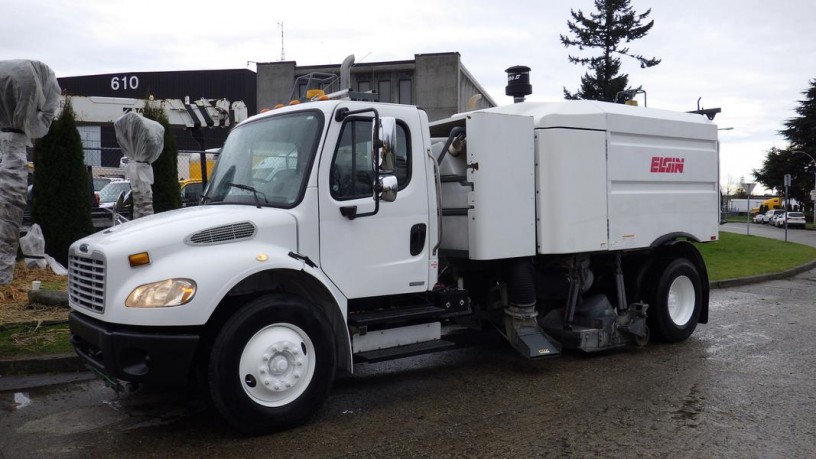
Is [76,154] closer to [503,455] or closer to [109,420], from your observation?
[109,420]

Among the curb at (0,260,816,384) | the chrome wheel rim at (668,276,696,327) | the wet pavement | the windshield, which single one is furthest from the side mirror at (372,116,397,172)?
the chrome wheel rim at (668,276,696,327)

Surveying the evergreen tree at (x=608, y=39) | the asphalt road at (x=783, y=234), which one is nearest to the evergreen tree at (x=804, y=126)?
the asphalt road at (x=783, y=234)

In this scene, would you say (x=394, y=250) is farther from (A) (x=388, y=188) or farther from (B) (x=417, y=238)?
(A) (x=388, y=188)

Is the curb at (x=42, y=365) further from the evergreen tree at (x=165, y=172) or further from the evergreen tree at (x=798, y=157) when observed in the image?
the evergreen tree at (x=798, y=157)

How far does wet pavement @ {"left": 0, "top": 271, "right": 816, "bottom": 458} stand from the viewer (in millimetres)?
4578

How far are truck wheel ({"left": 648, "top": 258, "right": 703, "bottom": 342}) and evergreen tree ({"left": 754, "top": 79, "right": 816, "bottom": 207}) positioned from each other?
62.5 meters

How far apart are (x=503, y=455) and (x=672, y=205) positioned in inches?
175

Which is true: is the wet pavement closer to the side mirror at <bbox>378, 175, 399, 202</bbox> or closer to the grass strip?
the side mirror at <bbox>378, 175, 399, 202</bbox>

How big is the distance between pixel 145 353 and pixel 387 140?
2.31m

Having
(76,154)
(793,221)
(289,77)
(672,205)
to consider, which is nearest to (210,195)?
(672,205)

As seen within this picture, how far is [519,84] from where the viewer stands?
8.03 meters

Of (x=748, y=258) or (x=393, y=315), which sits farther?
(x=748, y=258)

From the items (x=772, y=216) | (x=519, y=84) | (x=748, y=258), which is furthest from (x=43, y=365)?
(x=772, y=216)

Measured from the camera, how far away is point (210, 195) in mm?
5805
